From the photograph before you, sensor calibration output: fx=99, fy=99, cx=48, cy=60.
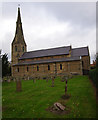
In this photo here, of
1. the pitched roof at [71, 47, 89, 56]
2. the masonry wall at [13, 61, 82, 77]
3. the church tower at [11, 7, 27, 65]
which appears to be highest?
the church tower at [11, 7, 27, 65]

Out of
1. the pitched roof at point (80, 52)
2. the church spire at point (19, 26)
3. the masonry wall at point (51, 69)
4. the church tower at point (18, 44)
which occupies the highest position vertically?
the church spire at point (19, 26)

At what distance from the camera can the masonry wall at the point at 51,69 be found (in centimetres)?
3039

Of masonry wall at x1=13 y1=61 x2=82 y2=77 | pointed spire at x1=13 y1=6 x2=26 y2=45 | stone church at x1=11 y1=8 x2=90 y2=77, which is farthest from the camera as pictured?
pointed spire at x1=13 y1=6 x2=26 y2=45

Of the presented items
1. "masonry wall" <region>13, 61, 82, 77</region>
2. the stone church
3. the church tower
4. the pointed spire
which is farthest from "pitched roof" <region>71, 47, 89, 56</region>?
the pointed spire

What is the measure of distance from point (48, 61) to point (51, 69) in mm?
2962

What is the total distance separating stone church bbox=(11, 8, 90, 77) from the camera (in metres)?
31.1

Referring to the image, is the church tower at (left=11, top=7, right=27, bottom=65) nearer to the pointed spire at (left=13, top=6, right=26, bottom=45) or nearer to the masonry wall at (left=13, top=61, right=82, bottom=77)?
the pointed spire at (left=13, top=6, right=26, bottom=45)

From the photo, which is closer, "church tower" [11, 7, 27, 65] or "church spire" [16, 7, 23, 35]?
"church tower" [11, 7, 27, 65]

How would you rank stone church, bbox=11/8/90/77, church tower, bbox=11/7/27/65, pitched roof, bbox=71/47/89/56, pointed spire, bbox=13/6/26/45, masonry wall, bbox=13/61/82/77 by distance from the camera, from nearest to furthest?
masonry wall, bbox=13/61/82/77
stone church, bbox=11/8/90/77
pitched roof, bbox=71/47/89/56
church tower, bbox=11/7/27/65
pointed spire, bbox=13/6/26/45

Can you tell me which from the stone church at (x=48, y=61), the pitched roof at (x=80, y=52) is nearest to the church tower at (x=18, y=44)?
the stone church at (x=48, y=61)

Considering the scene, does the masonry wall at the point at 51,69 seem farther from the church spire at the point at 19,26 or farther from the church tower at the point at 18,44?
the church spire at the point at 19,26

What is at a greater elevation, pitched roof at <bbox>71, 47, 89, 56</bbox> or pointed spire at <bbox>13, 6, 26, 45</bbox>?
pointed spire at <bbox>13, 6, 26, 45</bbox>

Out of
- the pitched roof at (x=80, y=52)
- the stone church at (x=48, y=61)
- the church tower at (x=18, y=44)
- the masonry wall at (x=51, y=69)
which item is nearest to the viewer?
the masonry wall at (x=51, y=69)

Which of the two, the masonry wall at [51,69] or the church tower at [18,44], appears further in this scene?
the church tower at [18,44]
